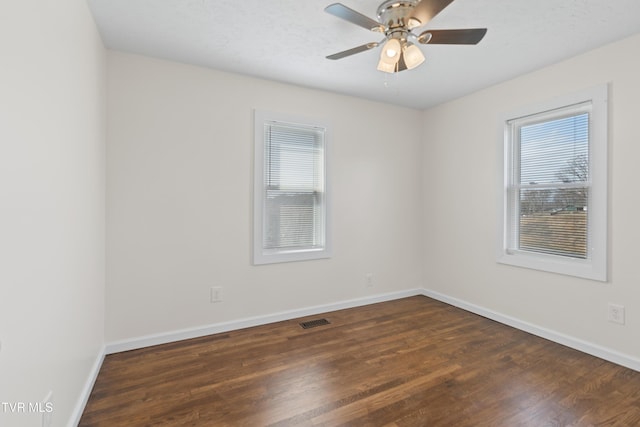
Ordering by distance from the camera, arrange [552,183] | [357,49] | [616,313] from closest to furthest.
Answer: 1. [357,49]
2. [616,313]
3. [552,183]

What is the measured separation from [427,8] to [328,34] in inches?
33.7

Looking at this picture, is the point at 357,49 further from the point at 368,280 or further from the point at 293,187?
the point at 368,280

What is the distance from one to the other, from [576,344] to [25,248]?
12.2 ft

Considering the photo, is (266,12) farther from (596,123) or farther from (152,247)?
(596,123)

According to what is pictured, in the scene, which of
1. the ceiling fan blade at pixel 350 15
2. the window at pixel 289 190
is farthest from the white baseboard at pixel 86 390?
the ceiling fan blade at pixel 350 15

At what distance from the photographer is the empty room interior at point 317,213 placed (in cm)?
148

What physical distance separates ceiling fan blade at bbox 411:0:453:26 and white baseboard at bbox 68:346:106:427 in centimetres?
282

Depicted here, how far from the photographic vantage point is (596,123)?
250 cm

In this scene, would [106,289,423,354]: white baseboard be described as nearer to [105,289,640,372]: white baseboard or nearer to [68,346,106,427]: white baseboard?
[105,289,640,372]: white baseboard

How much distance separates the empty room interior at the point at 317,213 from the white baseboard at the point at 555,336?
2 cm

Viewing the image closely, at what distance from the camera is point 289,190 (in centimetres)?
333

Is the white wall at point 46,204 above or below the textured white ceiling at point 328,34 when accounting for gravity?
below

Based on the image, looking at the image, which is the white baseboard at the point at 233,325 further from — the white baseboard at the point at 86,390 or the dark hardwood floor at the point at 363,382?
the white baseboard at the point at 86,390

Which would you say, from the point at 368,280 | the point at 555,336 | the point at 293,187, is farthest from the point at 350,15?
the point at 555,336
